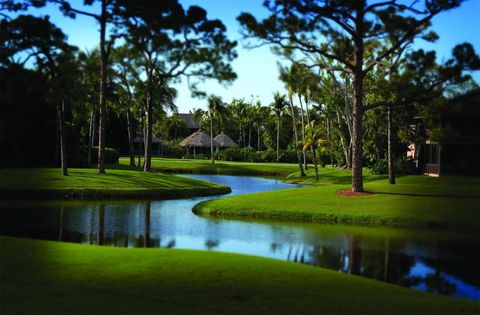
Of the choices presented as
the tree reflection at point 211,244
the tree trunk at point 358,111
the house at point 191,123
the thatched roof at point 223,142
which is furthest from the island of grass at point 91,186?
the house at point 191,123

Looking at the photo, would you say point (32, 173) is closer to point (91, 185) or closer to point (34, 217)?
point (91, 185)

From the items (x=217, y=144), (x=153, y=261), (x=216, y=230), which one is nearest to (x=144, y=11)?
(x=216, y=230)

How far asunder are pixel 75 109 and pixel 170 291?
3507cm

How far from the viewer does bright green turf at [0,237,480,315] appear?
8.41 metres

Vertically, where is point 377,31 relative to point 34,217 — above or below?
above

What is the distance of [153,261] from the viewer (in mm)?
11633

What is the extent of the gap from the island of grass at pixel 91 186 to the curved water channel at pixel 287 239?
3193 millimetres

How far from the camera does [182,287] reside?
975cm


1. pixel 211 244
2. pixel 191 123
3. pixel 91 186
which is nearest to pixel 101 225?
pixel 211 244

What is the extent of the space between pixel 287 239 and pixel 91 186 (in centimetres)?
1437

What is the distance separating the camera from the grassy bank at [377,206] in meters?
21.3

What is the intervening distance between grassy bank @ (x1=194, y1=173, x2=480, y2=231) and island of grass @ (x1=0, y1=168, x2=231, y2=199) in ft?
18.5

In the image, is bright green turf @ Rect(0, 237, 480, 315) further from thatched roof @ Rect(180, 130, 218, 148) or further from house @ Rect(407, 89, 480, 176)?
thatched roof @ Rect(180, 130, 218, 148)

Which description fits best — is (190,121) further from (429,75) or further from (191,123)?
(429,75)
